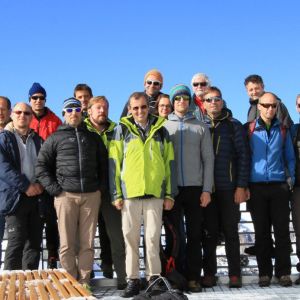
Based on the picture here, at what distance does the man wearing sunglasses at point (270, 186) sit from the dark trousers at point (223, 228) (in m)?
0.30

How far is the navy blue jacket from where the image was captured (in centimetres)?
578

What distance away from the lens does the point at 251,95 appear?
7.25 metres

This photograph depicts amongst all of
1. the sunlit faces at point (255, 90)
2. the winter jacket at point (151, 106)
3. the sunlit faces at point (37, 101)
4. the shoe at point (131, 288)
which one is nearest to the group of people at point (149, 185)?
the shoe at point (131, 288)

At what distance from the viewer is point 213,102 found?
6.21 m

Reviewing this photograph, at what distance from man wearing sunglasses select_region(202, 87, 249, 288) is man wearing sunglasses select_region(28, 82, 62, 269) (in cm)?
209

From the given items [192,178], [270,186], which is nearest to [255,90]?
[270,186]

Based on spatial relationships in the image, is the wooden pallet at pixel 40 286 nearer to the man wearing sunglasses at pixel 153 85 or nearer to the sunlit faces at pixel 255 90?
the man wearing sunglasses at pixel 153 85

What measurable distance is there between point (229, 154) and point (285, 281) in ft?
6.05

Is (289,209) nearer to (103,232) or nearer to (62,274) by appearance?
(103,232)

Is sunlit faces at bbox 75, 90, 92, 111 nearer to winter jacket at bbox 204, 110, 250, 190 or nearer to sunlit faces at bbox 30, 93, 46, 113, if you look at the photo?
sunlit faces at bbox 30, 93, 46, 113

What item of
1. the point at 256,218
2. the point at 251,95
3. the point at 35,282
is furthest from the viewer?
the point at 251,95

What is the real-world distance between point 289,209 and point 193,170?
1.44 m

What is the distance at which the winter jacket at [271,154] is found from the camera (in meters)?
6.12

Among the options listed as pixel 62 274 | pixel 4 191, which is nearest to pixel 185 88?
pixel 4 191
